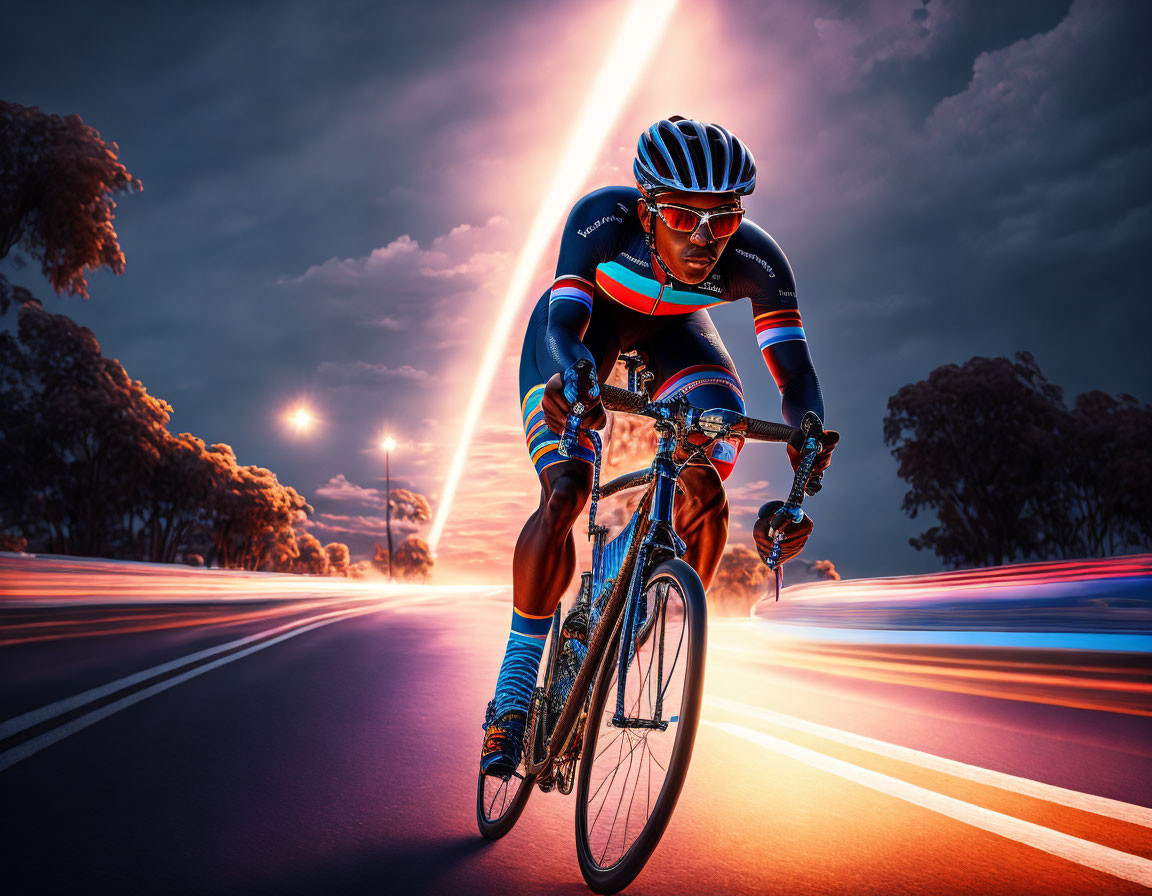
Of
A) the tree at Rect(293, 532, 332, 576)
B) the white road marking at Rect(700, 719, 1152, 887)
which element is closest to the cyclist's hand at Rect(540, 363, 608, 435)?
the white road marking at Rect(700, 719, 1152, 887)

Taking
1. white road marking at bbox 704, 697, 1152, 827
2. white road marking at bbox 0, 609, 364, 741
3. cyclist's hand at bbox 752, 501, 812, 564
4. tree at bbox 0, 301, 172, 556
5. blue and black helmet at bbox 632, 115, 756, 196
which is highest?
tree at bbox 0, 301, 172, 556

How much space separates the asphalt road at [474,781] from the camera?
2721mm

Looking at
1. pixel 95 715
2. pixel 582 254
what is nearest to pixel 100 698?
pixel 95 715

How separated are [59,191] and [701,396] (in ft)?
98.6

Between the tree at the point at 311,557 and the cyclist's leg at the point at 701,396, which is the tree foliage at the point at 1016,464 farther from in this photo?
the tree at the point at 311,557

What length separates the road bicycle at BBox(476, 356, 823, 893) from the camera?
2250mm

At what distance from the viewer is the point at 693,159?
2.94m

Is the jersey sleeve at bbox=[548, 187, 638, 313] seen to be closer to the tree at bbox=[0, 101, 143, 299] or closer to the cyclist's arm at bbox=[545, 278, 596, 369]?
the cyclist's arm at bbox=[545, 278, 596, 369]

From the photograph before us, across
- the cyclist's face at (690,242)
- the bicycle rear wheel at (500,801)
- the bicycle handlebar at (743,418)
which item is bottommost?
the bicycle rear wheel at (500,801)

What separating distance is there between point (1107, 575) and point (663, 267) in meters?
7.44

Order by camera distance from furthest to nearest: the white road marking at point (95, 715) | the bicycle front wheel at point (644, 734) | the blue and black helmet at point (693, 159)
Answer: the white road marking at point (95, 715) < the blue and black helmet at point (693, 159) < the bicycle front wheel at point (644, 734)

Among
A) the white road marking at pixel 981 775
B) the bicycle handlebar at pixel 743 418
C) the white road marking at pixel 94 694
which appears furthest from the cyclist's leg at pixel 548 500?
the white road marking at pixel 94 694

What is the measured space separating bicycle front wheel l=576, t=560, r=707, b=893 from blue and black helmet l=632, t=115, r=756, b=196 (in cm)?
139

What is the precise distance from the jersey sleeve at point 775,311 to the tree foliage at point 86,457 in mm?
40568
